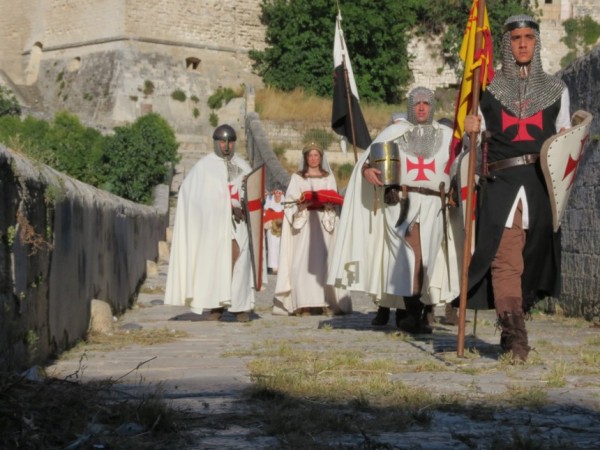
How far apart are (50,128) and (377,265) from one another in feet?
78.5

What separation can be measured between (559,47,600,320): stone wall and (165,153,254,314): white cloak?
2787 mm

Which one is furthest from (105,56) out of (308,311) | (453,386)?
(453,386)

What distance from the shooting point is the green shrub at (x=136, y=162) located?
2794 cm

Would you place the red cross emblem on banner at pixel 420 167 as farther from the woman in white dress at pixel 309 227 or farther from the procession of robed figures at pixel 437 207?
the woman in white dress at pixel 309 227

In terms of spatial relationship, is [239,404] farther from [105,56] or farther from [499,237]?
[105,56]

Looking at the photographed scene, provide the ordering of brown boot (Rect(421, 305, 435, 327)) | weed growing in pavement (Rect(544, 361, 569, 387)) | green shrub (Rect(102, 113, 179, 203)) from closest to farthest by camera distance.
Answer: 1. weed growing in pavement (Rect(544, 361, 569, 387))
2. brown boot (Rect(421, 305, 435, 327))
3. green shrub (Rect(102, 113, 179, 203))

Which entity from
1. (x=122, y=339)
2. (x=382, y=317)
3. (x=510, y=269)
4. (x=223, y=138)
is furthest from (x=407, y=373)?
(x=223, y=138)

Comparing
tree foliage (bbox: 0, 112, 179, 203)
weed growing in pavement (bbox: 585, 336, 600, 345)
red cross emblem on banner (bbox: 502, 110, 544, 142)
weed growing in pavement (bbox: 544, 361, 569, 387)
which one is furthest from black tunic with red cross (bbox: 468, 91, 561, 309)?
tree foliage (bbox: 0, 112, 179, 203)

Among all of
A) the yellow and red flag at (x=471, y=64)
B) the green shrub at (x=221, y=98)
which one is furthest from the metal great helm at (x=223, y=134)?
the green shrub at (x=221, y=98)

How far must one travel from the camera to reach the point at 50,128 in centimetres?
3206

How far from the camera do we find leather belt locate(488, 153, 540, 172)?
686cm

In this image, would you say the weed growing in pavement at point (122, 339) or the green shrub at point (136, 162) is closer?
the weed growing in pavement at point (122, 339)

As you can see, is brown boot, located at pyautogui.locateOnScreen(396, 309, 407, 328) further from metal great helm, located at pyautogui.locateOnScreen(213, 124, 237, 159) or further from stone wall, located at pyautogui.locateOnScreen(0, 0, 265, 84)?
stone wall, located at pyautogui.locateOnScreen(0, 0, 265, 84)

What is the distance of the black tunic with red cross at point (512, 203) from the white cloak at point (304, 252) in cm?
502
